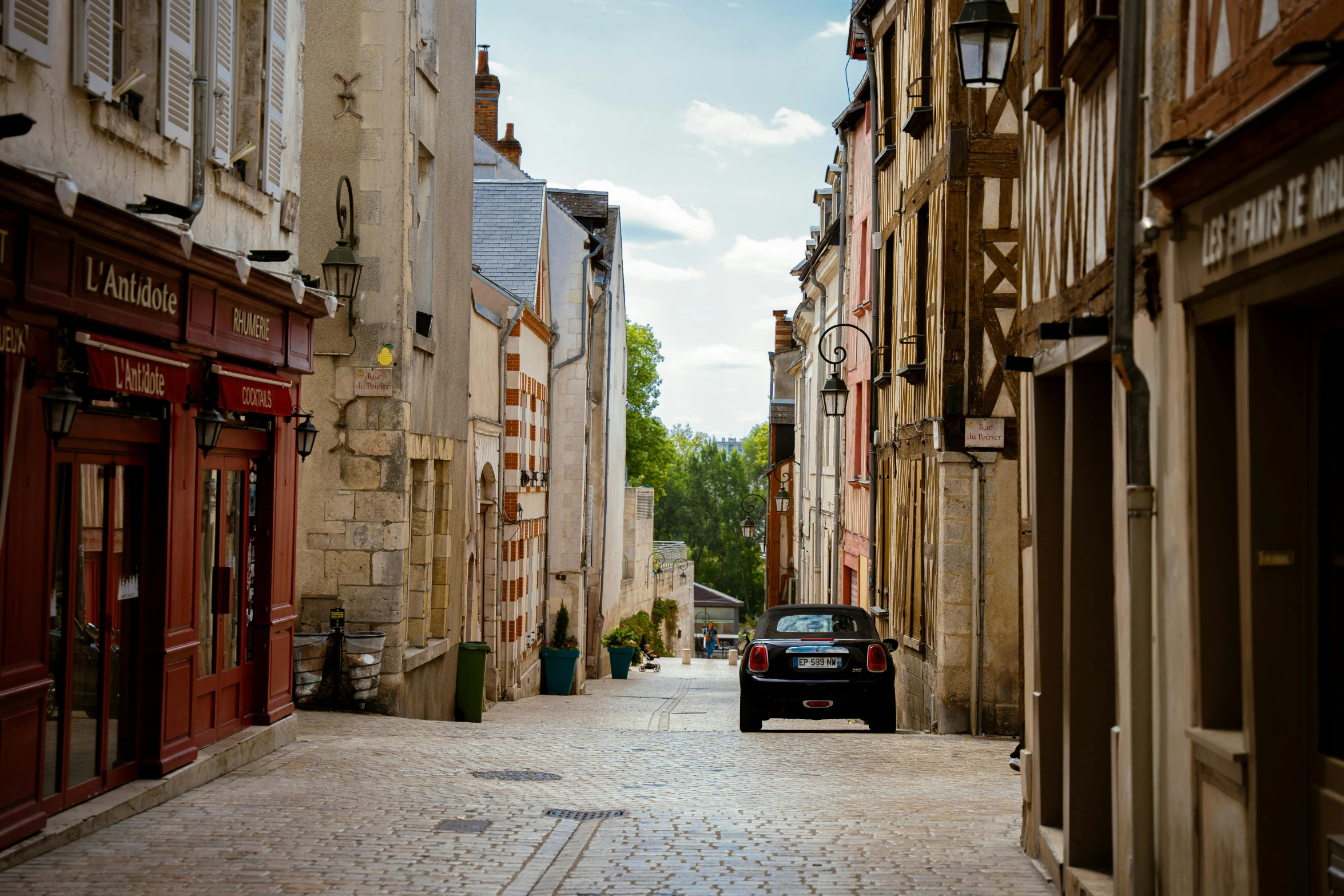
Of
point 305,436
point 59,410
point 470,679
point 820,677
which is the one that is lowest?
point 470,679

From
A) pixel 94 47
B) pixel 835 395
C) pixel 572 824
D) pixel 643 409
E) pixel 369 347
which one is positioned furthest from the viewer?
pixel 643 409

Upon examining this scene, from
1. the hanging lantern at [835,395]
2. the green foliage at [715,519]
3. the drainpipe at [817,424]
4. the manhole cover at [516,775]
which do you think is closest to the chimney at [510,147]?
the drainpipe at [817,424]

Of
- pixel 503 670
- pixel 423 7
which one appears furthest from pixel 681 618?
pixel 423 7

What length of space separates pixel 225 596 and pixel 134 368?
9.37 feet

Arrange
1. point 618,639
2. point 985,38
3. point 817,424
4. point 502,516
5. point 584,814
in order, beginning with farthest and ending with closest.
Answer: point 618,639 < point 817,424 < point 502,516 < point 584,814 < point 985,38

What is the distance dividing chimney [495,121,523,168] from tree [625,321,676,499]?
2122 centimetres

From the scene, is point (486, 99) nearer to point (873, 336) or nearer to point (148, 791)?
point (873, 336)

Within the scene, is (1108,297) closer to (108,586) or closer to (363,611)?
(108,586)

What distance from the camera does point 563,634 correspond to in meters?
29.2

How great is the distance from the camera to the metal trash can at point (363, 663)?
45.4 feet

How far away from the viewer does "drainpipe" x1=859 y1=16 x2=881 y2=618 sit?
1873cm

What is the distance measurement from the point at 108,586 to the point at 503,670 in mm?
15564

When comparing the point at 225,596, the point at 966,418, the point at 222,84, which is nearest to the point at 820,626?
the point at 966,418

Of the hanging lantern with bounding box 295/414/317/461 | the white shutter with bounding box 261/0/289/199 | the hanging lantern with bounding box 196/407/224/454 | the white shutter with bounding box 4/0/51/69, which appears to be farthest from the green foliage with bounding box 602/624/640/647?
the white shutter with bounding box 4/0/51/69
